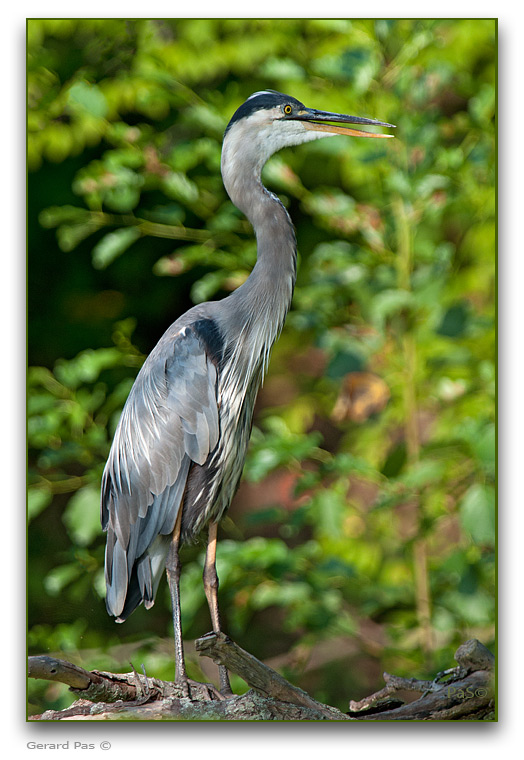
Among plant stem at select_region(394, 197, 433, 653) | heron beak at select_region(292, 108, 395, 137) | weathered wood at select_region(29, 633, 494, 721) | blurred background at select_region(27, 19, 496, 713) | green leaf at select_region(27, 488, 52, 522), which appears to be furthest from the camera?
plant stem at select_region(394, 197, 433, 653)

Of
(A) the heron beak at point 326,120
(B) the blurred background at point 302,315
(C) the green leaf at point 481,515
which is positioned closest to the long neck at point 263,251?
(A) the heron beak at point 326,120

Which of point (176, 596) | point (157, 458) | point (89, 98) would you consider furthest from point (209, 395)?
point (89, 98)

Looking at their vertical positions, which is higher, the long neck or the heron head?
the heron head

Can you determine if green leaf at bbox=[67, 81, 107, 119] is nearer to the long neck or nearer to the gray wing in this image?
the long neck

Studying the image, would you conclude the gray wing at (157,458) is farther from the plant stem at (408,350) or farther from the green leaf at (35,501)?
the plant stem at (408,350)

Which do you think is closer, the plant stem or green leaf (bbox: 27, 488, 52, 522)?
green leaf (bbox: 27, 488, 52, 522)

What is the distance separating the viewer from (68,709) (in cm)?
171

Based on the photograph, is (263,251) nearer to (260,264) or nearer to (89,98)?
(260,264)

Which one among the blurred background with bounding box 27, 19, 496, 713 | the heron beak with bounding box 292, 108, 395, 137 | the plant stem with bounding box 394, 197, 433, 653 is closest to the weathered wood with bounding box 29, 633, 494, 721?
the blurred background with bounding box 27, 19, 496, 713

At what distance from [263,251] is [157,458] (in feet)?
1.65

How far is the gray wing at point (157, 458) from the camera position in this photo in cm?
165

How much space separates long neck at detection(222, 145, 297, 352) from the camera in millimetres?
1666

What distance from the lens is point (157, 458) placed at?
1.69 metres

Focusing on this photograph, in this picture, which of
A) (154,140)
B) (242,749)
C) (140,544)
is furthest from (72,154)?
(242,749)
